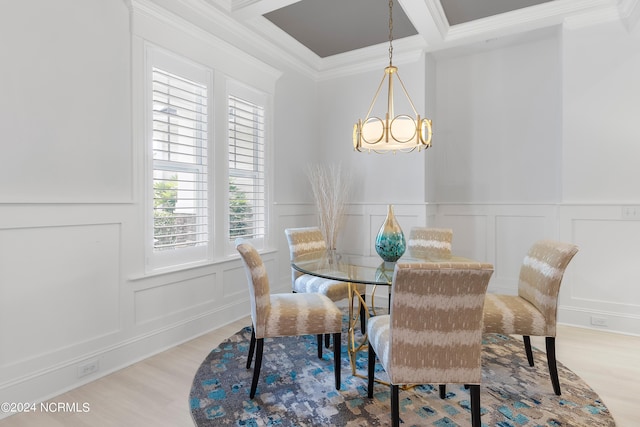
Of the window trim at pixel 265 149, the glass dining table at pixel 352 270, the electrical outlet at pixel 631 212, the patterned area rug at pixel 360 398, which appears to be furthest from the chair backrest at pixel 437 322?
the electrical outlet at pixel 631 212

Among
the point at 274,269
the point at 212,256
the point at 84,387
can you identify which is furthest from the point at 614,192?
the point at 84,387

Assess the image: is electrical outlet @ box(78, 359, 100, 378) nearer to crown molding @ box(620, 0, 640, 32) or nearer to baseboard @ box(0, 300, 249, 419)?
baseboard @ box(0, 300, 249, 419)

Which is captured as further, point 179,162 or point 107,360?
point 179,162

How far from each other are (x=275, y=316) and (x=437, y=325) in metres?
0.98

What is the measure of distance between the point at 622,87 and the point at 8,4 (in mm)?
4631

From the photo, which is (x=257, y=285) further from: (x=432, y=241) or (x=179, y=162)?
(x=432, y=241)

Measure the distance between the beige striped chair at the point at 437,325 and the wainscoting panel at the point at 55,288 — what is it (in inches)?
78.0

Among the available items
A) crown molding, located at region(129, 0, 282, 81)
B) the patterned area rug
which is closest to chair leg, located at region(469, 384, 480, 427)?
the patterned area rug

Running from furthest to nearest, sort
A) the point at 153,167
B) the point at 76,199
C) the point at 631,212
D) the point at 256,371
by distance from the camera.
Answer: the point at 631,212 < the point at 153,167 < the point at 76,199 < the point at 256,371

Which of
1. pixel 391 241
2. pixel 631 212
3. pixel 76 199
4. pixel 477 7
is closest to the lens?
pixel 76 199

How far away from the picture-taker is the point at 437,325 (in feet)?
5.11

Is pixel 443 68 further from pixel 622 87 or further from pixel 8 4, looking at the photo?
pixel 8 4

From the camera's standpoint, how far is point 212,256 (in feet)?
10.7

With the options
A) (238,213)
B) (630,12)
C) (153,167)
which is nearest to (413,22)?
(630,12)
